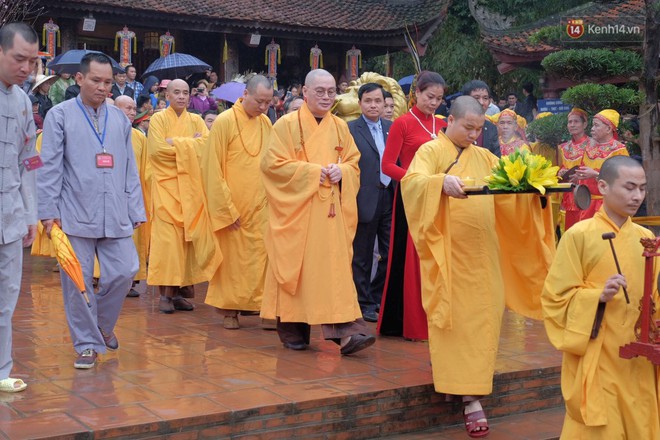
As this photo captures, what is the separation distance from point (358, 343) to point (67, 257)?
195cm

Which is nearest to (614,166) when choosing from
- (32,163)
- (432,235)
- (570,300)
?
(570,300)

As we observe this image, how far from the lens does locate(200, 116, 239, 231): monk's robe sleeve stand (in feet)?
23.4

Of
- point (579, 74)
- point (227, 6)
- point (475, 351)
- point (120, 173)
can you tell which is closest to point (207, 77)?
point (227, 6)

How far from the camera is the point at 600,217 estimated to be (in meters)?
4.47

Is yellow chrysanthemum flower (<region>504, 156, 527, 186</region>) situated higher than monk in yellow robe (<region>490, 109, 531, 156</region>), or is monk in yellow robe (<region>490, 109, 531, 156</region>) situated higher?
Result: monk in yellow robe (<region>490, 109, 531, 156</region>)

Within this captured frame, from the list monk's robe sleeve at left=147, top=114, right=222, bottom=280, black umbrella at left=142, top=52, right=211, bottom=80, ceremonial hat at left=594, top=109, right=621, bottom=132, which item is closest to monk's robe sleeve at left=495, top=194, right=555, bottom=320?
monk's robe sleeve at left=147, top=114, right=222, bottom=280

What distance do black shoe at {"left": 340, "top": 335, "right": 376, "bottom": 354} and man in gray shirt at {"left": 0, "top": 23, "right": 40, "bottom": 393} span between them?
6.80 ft

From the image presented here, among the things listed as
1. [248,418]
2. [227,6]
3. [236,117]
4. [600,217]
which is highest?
[227,6]

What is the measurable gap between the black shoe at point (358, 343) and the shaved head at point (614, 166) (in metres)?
2.11

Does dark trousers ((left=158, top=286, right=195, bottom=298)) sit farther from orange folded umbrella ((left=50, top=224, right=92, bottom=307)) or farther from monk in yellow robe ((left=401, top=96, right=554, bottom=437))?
monk in yellow robe ((left=401, top=96, right=554, bottom=437))

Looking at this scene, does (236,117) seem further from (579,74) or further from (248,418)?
(579,74)

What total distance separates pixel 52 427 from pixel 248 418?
0.99 meters

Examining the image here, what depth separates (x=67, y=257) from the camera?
532 centimetres

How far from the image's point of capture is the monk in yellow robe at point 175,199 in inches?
317
